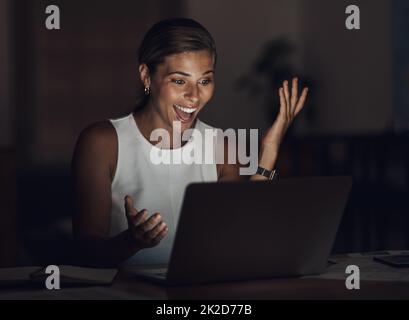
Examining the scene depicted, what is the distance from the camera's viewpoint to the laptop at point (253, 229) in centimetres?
134

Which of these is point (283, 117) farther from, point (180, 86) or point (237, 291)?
point (237, 291)

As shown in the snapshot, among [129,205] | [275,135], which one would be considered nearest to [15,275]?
[129,205]

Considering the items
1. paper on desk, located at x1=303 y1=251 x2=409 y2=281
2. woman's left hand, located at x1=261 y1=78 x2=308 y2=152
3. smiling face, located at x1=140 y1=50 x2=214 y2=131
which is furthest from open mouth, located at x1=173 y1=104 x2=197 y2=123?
paper on desk, located at x1=303 y1=251 x2=409 y2=281

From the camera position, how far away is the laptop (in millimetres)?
1340

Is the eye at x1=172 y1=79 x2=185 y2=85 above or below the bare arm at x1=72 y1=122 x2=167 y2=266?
above

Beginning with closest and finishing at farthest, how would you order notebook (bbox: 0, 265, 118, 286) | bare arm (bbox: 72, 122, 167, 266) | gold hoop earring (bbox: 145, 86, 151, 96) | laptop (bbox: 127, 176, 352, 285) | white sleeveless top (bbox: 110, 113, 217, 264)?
laptop (bbox: 127, 176, 352, 285) → notebook (bbox: 0, 265, 118, 286) → bare arm (bbox: 72, 122, 167, 266) → white sleeveless top (bbox: 110, 113, 217, 264) → gold hoop earring (bbox: 145, 86, 151, 96)

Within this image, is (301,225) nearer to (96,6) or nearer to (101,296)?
(101,296)

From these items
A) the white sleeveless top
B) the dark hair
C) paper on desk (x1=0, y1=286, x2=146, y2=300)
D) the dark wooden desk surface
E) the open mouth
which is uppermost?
the dark hair

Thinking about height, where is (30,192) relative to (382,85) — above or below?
below

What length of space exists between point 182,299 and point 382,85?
394cm

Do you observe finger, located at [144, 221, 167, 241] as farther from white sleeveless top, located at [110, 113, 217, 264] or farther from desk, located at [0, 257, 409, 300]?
white sleeveless top, located at [110, 113, 217, 264]
